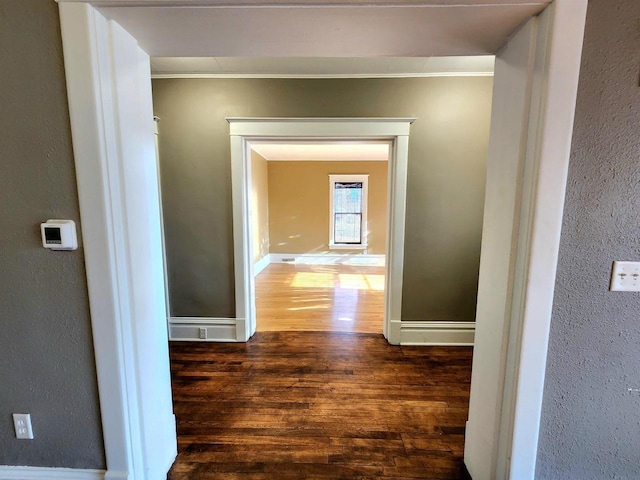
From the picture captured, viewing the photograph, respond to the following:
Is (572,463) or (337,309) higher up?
(572,463)

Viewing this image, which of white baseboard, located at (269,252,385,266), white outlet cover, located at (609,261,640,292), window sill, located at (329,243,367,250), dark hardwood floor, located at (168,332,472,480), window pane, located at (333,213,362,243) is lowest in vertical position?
dark hardwood floor, located at (168,332,472,480)

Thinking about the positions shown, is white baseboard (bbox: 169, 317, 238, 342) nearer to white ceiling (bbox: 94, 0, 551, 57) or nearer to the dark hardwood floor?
the dark hardwood floor

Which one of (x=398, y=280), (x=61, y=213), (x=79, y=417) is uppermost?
(x=61, y=213)

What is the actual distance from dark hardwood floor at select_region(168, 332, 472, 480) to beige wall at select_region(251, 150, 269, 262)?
344 centimetres

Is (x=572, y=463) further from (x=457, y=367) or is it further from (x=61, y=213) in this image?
(x=61, y=213)

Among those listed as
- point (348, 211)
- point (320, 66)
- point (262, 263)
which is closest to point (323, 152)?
point (348, 211)

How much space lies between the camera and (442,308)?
262 cm

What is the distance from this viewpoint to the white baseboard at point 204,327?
2664 millimetres

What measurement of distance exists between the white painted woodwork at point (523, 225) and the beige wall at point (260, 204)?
4.86m

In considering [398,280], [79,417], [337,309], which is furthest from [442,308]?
[79,417]

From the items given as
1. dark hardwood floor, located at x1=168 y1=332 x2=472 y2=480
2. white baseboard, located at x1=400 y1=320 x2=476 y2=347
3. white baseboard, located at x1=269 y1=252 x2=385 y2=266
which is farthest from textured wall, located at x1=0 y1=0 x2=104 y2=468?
white baseboard, located at x1=269 y1=252 x2=385 y2=266

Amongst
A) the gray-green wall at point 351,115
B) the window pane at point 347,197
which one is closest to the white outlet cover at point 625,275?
the gray-green wall at point 351,115

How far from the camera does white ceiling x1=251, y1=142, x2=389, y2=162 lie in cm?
521

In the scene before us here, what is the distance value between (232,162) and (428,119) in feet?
5.76
